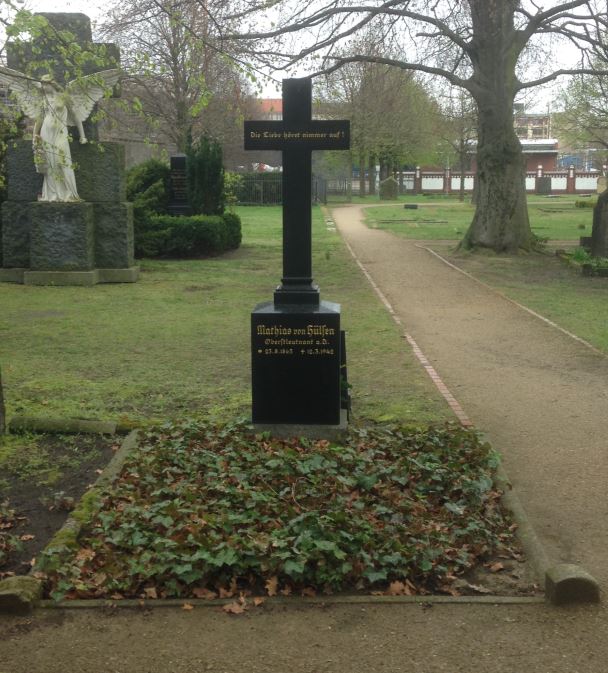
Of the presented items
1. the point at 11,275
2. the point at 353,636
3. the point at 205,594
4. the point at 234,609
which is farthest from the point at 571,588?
the point at 11,275

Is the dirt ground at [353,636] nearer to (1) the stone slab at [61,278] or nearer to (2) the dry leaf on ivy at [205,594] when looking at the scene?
(2) the dry leaf on ivy at [205,594]

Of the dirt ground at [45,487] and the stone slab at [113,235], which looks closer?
the dirt ground at [45,487]

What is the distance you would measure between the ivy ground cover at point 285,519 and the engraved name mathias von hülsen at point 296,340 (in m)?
0.65

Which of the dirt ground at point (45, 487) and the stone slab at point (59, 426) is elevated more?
the stone slab at point (59, 426)

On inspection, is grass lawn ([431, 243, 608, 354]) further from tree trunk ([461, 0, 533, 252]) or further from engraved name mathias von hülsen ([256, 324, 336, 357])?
engraved name mathias von hülsen ([256, 324, 336, 357])

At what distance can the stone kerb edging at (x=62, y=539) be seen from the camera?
4.12 metres

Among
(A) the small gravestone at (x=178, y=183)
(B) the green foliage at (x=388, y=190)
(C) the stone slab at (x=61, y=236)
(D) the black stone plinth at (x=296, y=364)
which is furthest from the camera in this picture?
(B) the green foliage at (x=388, y=190)

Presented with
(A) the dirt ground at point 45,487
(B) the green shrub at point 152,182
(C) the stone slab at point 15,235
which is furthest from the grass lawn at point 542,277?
(C) the stone slab at point 15,235

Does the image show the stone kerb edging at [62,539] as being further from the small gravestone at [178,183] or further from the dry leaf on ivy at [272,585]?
the small gravestone at [178,183]

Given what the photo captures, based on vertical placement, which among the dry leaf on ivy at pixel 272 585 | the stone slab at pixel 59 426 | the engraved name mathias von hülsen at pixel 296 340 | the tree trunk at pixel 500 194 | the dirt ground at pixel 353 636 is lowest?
the dirt ground at pixel 353 636

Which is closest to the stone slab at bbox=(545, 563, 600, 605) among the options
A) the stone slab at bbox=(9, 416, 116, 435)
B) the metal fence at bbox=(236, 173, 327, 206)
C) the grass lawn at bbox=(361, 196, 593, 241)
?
the stone slab at bbox=(9, 416, 116, 435)

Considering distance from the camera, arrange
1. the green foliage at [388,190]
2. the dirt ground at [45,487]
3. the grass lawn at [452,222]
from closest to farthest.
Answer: the dirt ground at [45,487] → the grass lawn at [452,222] → the green foliage at [388,190]

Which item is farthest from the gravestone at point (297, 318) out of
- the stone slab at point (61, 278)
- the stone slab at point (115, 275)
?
the stone slab at point (115, 275)

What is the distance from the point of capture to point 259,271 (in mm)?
19359
